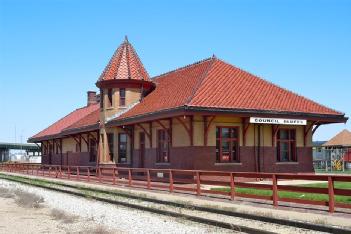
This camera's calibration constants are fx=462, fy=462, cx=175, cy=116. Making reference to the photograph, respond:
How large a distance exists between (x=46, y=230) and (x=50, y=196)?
855 centimetres

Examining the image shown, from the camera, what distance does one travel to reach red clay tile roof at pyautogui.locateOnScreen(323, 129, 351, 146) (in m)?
39.9

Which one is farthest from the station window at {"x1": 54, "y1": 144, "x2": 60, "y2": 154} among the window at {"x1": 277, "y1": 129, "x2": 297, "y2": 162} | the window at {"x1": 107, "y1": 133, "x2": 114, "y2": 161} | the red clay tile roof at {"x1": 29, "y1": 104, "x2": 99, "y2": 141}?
the window at {"x1": 277, "y1": 129, "x2": 297, "y2": 162}

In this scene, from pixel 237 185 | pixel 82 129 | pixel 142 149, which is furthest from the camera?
pixel 82 129

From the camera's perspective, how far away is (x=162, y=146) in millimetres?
22719

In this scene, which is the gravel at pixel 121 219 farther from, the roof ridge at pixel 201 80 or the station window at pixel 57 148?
the station window at pixel 57 148

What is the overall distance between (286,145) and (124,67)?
1064 centimetres

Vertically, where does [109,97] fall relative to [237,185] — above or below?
above

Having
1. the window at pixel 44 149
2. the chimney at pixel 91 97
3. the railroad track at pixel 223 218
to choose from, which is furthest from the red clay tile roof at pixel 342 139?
the railroad track at pixel 223 218

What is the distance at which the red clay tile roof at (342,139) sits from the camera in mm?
39938

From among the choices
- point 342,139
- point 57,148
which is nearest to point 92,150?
point 57,148

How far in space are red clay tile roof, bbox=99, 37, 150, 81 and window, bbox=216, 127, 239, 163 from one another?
8.27 metres

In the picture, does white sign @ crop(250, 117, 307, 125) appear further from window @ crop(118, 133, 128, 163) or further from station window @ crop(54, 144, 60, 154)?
station window @ crop(54, 144, 60, 154)

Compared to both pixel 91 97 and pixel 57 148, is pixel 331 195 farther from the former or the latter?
pixel 91 97

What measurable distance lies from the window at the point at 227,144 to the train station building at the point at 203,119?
4 cm
